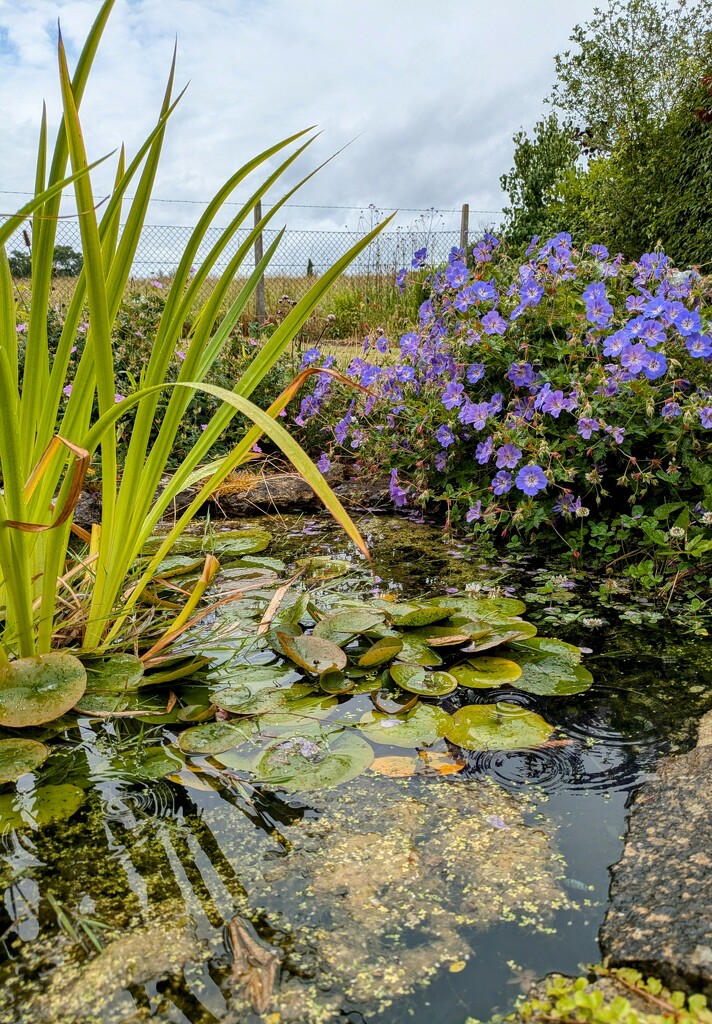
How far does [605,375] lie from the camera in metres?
2.07

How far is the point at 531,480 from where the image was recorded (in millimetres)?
2066

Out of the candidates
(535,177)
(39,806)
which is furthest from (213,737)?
(535,177)

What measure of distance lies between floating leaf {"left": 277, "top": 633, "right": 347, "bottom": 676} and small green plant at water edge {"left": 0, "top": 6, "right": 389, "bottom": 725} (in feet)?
0.76

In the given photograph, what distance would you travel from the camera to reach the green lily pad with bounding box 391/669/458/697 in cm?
142

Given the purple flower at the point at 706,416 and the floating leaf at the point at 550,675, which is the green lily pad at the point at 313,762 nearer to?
the floating leaf at the point at 550,675

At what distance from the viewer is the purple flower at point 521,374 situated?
A: 2246mm

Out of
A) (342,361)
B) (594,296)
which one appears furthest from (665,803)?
(342,361)

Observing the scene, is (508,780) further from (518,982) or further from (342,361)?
(342,361)

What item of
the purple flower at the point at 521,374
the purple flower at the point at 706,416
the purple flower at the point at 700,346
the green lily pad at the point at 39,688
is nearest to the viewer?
the green lily pad at the point at 39,688

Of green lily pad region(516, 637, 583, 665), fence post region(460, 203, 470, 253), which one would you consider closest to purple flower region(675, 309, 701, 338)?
green lily pad region(516, 637, 583, 665)

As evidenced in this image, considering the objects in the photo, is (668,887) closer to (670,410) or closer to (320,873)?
(320,873)

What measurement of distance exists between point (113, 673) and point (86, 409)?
0.52 m

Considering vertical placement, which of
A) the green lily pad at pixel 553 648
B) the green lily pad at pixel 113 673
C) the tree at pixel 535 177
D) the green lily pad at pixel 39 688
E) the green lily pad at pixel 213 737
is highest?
the tree at pixel 535 177

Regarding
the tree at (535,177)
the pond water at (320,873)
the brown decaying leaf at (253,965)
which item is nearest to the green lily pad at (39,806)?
the pond water at (320,873)
